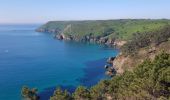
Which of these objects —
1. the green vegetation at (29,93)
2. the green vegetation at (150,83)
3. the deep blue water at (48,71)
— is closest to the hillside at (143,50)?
the deep blue water at (48,71)

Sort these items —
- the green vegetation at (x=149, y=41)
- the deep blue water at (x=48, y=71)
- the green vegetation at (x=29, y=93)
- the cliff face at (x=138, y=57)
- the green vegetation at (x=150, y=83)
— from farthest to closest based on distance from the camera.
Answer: the green vegetation at (x=149, y=41) < the cliff face at (x=138, y=57) < the deep blue water at (x=48, y=71) < the green vegetation at (x=29, y=93) < the green vegetation at (x=150, y=83)

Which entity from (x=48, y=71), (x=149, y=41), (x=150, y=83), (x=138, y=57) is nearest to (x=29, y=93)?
(x=150, y=83)

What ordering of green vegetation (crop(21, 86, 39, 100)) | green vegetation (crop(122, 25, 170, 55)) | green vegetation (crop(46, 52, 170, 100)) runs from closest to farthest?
green vegetation (crop(46, 52, 170, 100))
green vegetation (crop(21, 86, 39, 100))
green vegetation (crop(122, 25, 170, 55))

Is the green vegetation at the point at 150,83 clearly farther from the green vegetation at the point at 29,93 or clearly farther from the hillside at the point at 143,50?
the hillside at the point at 143,50

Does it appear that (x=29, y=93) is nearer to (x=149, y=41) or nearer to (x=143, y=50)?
(x=143, y=50)

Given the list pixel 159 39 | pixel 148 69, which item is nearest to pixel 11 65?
pixel 159 39

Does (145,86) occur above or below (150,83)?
below

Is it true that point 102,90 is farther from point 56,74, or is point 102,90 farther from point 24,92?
point 56,74

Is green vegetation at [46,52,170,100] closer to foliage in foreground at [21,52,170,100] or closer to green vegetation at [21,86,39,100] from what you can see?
foliage in foreground at [21,52,170,100]

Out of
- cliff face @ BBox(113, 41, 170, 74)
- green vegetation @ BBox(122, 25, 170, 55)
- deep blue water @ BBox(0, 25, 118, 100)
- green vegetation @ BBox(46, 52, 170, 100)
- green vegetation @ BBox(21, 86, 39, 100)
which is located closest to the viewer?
green vegetation @ BBox(46, 52, 170, 100)

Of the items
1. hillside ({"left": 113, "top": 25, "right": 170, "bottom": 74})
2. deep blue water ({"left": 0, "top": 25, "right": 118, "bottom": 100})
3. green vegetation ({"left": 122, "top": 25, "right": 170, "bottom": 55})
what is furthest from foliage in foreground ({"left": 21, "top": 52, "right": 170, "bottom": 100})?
green vegetation ({"left": 122, "top": 25, "right": 170, "bottom": 55})

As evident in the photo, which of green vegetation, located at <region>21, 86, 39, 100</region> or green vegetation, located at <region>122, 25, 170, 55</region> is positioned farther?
green vegetation, located at <region>122, 25, 170, 55</region>
